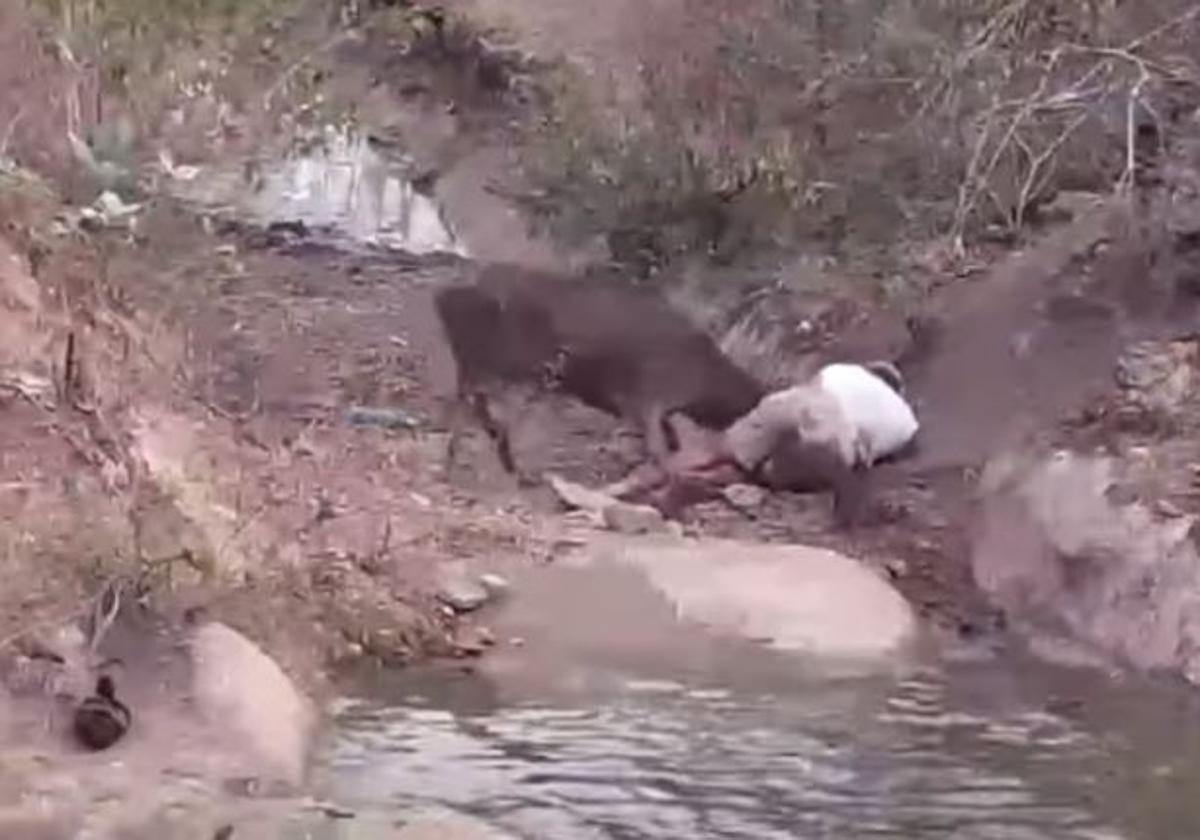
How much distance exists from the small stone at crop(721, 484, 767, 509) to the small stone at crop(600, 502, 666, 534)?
45 centimetres

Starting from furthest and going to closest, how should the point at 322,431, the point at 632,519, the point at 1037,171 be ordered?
the point at 1037,171, the point at 322,431, the point at 632,519

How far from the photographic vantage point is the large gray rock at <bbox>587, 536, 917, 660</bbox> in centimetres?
934

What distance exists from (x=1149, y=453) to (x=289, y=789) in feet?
16.9

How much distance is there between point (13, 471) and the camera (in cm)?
875

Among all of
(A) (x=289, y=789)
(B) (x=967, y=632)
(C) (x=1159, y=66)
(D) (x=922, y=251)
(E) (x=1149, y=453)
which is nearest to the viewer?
(A) (x=289, y=789)

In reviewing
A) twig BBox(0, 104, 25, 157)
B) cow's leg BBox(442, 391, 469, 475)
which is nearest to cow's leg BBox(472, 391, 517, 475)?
cow's leg BBox(442, 391, 469, 475)

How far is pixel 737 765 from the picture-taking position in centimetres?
759

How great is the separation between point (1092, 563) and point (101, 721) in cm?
436

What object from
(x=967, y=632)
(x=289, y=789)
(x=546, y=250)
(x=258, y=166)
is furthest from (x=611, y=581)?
(x=258, y=166)

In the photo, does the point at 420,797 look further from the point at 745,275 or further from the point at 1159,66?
the point at 745,275

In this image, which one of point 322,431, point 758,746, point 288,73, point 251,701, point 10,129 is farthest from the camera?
point 288,73

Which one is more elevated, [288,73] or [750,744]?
[288,73]

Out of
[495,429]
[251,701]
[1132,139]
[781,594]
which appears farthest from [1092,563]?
[495,429]

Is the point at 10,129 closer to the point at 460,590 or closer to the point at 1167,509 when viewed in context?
the point at 460,590
